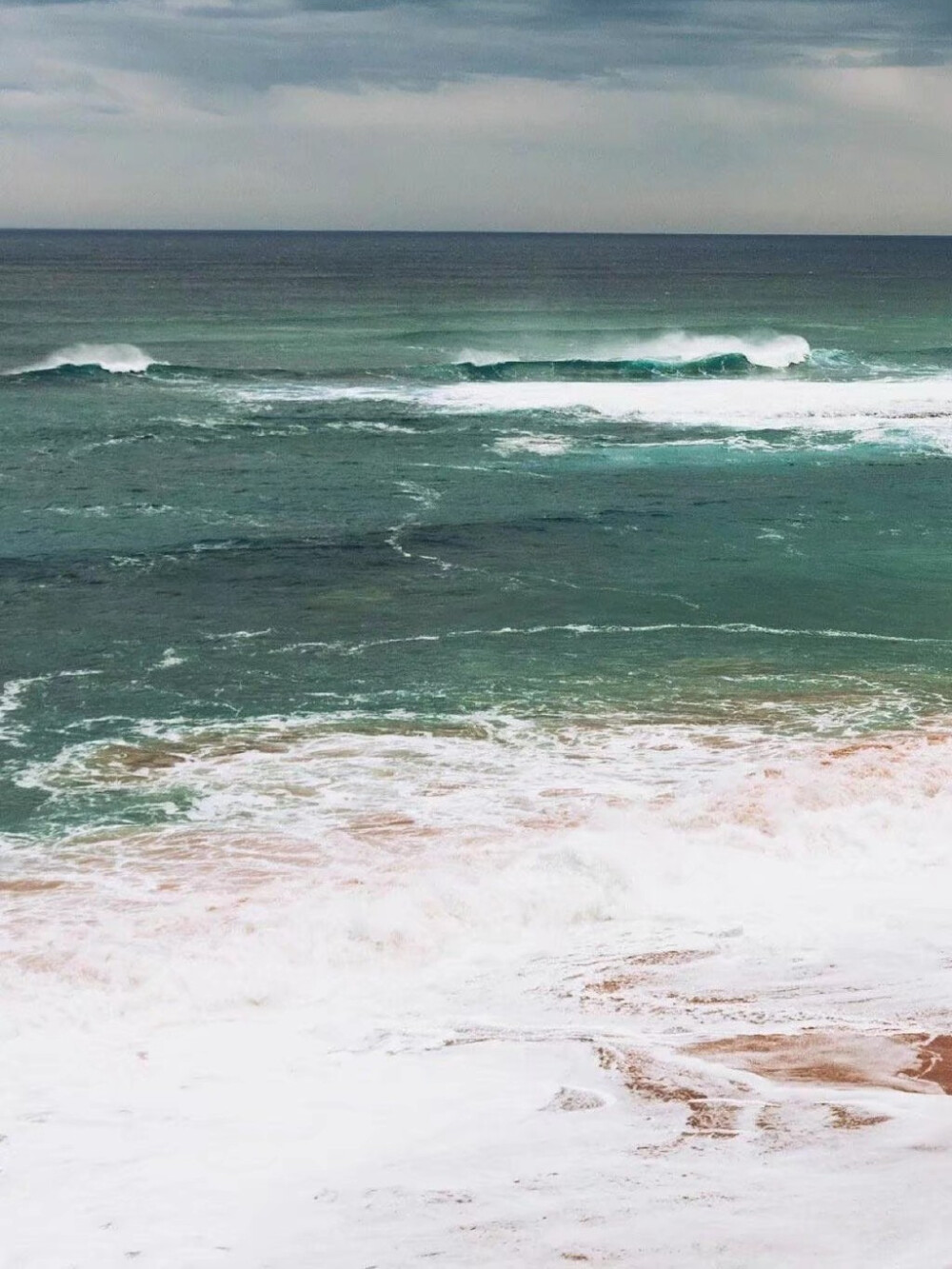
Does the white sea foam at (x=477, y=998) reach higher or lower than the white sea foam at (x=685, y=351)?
lower

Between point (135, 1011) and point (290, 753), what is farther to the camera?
point (290, 753)

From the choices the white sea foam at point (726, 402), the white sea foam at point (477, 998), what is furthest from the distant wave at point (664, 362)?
the white sea foam at point (477, 998)

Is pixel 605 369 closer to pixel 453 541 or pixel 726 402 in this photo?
pixel 726 402

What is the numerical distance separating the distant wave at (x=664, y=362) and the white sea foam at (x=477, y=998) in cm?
4344

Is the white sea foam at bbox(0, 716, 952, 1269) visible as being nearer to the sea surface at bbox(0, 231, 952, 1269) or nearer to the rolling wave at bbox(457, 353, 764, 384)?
the sea surface at bbox(0, 231, 952, 1269)

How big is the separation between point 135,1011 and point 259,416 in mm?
38251

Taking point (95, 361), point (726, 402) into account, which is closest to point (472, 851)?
point (726, 402)

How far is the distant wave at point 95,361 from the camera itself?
62469 mm

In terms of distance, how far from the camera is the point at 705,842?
18188 millimetres

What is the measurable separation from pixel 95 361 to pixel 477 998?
54.0 metres

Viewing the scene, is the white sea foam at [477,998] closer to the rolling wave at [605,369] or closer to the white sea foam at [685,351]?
the rolling wave at [605,369]

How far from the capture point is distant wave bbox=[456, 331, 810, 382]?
64.2m

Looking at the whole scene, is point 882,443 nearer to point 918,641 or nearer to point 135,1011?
point 918,641

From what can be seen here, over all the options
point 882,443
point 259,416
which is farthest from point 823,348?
point 259,416
